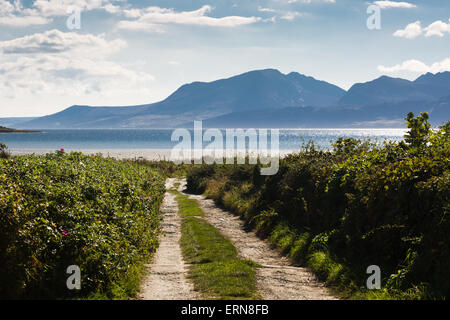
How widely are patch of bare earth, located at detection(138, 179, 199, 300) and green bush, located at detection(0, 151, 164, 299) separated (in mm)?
443

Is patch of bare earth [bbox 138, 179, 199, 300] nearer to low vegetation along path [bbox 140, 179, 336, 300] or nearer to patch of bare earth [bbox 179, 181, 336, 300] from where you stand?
low vegetation along path [bbox 140, 179, 336, 300]

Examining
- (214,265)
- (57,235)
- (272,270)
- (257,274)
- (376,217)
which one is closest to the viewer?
(57,235)

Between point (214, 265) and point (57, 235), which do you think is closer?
point (57, 235)

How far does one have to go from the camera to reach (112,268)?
8648mm

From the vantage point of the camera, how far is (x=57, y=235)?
801 cm

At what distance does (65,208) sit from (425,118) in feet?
37.1

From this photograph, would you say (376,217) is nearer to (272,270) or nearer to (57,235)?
(272,270)

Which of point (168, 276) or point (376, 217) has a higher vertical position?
point (376, 217)

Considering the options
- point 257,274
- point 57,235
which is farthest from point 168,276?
point 57,235

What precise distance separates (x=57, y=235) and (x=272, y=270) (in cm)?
574

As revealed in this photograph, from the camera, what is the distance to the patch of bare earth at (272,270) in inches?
362

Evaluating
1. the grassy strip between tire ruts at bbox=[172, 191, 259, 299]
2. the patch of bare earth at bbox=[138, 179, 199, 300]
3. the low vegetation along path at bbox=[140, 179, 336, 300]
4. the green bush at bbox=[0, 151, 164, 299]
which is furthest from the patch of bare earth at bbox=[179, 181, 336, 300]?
the green bush at bbox=[0, 151, 164, 299]

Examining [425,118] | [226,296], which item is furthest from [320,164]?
[226,296]
